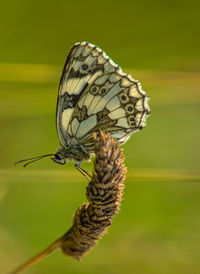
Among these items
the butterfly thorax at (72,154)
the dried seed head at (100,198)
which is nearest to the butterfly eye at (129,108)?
the butterfly thorax at (72,154)

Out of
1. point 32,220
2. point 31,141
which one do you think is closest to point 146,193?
point 32,220

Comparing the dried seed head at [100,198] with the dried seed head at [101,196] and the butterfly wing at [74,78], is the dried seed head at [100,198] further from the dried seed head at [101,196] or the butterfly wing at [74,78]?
the butterfly wing at [74,78]

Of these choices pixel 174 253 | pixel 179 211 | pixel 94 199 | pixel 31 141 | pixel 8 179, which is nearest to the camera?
pixel 94 199

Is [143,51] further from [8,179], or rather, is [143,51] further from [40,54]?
[8,179]

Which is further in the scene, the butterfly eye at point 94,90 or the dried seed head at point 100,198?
the butterfly eye at point 94,90

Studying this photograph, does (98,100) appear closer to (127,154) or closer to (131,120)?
(131,120)
